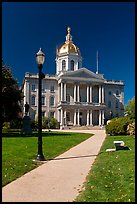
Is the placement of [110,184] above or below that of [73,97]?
below

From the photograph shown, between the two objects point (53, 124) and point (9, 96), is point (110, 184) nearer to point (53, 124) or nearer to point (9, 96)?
point (9, 96)

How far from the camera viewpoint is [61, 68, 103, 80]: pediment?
74.6 meters

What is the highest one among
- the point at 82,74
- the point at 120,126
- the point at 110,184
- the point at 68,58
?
the point at 68,58

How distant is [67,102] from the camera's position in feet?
243

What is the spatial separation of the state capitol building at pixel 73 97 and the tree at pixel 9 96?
38369mm

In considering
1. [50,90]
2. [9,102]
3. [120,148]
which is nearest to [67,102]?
[50,90]

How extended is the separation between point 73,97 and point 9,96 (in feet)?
154

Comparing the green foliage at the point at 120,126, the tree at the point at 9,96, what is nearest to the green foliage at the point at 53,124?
the tree at the point at 9,96

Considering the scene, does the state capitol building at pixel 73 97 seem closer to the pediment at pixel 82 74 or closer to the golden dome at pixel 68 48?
the pediment at pixel 82 74

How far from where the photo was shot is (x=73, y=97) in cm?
7712

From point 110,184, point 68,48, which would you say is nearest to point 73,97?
point 68,48

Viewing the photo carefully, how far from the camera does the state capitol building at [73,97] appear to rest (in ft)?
243

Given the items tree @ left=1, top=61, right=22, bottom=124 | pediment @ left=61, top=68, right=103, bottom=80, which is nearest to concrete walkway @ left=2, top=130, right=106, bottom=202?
tree @ left=1, top=61, right=22, bottom=124

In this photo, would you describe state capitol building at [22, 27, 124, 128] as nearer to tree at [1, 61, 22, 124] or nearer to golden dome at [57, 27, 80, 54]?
golden dome at [57, 27, 80, 54]
